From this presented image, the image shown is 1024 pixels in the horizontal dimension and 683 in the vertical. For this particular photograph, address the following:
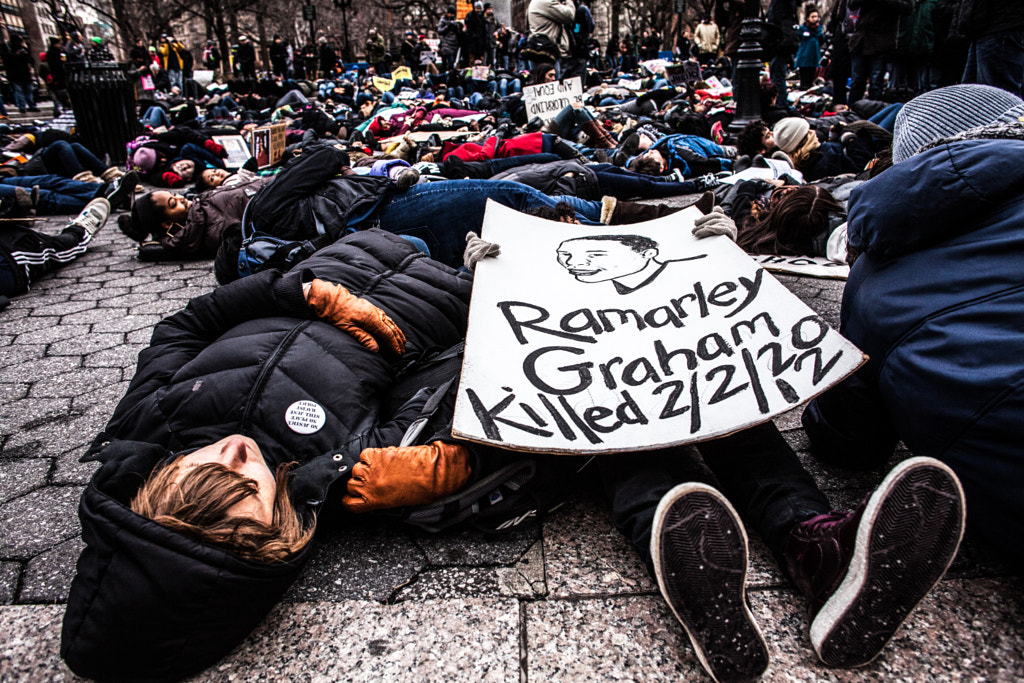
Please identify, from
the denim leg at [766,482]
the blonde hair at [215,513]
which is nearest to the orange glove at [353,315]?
the blonde hair at [215,513]

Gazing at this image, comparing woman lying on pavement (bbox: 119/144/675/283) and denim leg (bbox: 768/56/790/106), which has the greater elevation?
denim leg (bbox: 768/56/790/106)

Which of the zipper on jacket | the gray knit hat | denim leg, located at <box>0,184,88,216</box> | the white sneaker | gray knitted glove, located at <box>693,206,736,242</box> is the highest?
the gray knit hat

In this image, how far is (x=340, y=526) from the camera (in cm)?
172

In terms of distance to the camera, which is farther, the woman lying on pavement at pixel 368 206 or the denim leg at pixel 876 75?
the denim leg at pixel 876 75

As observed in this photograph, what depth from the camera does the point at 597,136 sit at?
7.02 metres

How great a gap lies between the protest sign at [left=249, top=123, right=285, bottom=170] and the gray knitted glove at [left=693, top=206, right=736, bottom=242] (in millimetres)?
5060

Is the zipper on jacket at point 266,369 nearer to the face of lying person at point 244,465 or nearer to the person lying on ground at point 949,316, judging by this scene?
the face of lying person at point 244,465

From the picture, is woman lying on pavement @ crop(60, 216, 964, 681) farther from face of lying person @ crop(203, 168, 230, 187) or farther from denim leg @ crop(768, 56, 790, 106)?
denim leg @ crop(768, 56, 790, 106)

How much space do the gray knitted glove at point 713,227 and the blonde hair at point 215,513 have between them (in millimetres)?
1544

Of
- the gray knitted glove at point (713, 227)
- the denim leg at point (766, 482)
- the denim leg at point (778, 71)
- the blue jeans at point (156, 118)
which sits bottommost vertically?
the denim leg at point (766, 482)

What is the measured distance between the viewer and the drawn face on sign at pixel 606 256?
6.69 ft

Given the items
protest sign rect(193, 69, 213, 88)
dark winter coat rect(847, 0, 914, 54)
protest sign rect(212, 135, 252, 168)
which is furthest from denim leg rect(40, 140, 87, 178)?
protest sign rect(193, 69, 213, 88)

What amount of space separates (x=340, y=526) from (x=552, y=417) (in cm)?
67

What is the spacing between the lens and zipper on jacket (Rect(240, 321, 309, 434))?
1710mm
